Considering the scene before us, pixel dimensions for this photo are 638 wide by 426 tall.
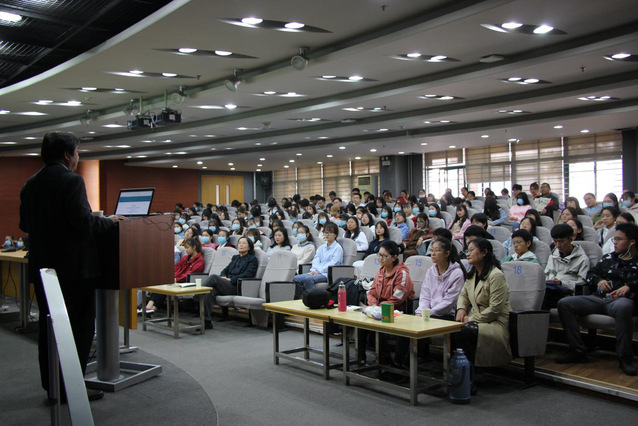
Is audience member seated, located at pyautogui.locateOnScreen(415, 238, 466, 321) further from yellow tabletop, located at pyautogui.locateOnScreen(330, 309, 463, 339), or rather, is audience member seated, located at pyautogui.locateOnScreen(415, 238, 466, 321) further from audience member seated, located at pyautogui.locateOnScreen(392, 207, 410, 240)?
audience member seated, located at pyautogui.locateOnScreen(392, 207, 410, 240)

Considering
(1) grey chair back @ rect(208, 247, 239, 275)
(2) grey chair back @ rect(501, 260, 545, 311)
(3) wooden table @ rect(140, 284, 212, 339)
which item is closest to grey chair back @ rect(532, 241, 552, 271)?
(2) grey chair back @ rect(501, 260, 545, 311)

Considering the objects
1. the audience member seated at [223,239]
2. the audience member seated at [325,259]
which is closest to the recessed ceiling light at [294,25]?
the audience member seated at [325,259]

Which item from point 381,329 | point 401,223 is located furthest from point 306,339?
point 401,223

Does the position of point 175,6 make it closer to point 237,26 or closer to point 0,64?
point 237,26

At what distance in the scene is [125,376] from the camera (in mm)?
3635

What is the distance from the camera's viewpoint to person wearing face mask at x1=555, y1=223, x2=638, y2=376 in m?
4.37

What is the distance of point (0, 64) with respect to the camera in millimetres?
9852

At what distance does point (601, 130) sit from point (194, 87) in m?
10.2

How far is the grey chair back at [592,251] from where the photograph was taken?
5.43 metres

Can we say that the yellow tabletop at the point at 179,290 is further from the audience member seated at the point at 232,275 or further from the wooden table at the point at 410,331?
the wooden table at the point at 410,331

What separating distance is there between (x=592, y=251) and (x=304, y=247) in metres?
3.91

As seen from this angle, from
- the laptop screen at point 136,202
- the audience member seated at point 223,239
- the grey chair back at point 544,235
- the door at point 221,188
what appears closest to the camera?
the laptop screen at point 136,202

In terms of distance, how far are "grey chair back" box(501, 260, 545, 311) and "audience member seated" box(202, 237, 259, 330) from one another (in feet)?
11.8

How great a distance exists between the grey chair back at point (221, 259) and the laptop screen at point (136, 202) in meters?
3.81
